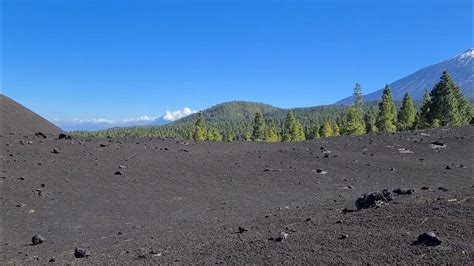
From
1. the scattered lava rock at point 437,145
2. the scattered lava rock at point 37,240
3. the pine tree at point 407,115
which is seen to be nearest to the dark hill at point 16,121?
the scattered lava rock at point 37,240

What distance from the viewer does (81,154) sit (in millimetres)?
19078

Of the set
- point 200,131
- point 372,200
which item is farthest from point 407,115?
point 372,200

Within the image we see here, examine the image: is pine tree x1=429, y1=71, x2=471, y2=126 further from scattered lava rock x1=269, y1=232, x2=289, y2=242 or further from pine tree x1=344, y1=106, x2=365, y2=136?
scattered lava rock x1=269, y1=232, x2=289, y2=242

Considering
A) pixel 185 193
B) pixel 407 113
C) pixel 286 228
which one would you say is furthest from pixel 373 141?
pixel 407 113

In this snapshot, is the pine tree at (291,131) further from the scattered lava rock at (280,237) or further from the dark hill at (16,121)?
the scattered lava rock at (280,237)

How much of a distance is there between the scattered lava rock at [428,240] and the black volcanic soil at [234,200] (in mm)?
117

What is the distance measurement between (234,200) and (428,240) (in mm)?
8530

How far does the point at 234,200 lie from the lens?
14.3m

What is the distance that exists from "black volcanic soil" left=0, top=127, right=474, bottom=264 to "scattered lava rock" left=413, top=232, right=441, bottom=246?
0.12 m

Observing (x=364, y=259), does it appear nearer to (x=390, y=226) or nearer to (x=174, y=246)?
(x=390, y=226)

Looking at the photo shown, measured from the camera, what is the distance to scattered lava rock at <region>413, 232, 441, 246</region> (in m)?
6.25

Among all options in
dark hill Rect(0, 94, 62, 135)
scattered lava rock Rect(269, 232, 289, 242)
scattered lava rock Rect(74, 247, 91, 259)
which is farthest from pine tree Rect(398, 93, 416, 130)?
scattered lava rock Rect(74, 247, 91, 259)

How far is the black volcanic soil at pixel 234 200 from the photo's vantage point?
6.98 metres

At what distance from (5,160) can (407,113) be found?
189ft
